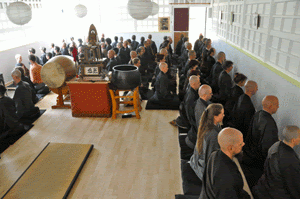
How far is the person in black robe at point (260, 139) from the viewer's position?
403cm

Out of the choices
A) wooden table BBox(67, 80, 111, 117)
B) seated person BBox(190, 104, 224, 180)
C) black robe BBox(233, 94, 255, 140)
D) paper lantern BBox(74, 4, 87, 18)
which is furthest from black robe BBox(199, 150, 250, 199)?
paper lantern BBox(74, 4, 87, 18)

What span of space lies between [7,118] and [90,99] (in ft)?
6.71

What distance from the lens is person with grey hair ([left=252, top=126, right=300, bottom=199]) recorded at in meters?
2.95

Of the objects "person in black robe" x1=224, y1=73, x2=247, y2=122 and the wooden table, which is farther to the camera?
the wooden table

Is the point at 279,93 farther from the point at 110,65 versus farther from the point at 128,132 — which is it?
the point at 110,65

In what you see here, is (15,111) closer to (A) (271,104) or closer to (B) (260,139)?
(B) (260,139)

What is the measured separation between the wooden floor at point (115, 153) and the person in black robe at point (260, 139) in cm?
128

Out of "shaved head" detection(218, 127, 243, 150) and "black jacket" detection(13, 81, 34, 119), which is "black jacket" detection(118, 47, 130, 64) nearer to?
"black jacket" detection(13, 81, 34, 119)

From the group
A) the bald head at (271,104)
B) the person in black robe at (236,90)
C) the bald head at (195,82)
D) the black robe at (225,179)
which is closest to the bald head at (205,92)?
the bald head at (195,82)

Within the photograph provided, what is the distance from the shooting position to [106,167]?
4707 mm

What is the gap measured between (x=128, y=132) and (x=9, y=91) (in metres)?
6.12

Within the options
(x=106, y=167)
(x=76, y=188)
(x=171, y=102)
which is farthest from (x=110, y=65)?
(x=76, y=188)

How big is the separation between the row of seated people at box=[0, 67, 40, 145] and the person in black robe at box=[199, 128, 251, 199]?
16.2ft

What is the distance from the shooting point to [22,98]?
21.8ft
